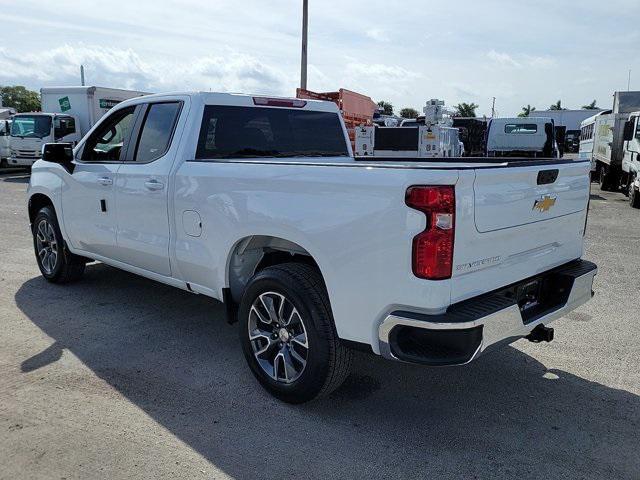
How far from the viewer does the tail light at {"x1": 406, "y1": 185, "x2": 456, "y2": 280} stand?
2730 millimetres

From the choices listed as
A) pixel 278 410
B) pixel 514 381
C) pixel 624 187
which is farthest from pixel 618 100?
pixel 278 410

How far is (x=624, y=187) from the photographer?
664 inches

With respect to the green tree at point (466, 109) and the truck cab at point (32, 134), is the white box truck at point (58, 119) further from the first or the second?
the green tree at point (466, 109)

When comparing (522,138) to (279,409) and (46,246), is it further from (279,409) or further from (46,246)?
(279,409)

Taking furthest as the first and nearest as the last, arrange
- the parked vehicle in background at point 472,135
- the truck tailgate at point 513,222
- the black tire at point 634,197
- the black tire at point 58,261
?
the parked vehicle in background at point 472,135 < the black tire at point 634,197 < the black tire at point 58,261 < the truck tailgate at point 513,222

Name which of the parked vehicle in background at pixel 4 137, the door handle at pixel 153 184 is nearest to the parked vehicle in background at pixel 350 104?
the parked vehicle in background at pixel 4 137

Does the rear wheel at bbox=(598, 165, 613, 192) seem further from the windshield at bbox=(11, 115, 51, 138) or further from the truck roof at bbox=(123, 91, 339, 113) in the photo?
the windshield at bbox=(11, 115, 51, 138)

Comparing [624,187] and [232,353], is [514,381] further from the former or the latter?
[624,187]

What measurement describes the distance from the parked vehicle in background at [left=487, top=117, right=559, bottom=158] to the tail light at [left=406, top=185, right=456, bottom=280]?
1589cm

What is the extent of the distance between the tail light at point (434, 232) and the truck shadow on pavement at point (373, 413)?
3.40 ft

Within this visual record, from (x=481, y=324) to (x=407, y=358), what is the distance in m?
0.40

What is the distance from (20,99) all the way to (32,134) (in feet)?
219

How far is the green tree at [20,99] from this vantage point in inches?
2830

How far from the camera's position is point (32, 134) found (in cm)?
1984
